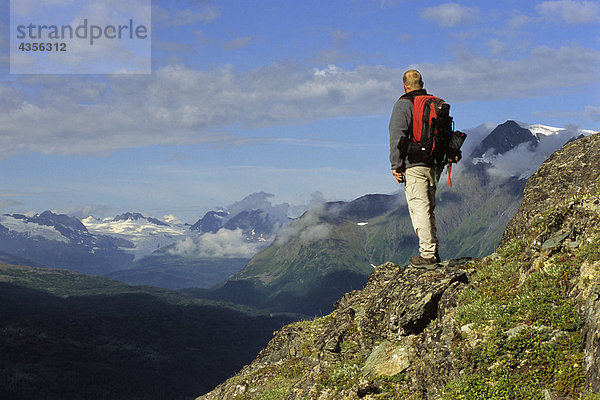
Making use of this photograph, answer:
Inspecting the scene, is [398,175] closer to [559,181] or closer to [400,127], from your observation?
[400,127]

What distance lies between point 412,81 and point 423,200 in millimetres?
3831

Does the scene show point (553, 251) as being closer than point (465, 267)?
Yes

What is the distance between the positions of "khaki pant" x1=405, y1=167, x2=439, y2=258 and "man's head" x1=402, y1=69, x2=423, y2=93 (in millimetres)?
2605

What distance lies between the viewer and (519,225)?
Answer: 68.0 ft

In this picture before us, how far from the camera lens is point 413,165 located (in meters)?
16.0

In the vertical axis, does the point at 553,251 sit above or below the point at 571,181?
below

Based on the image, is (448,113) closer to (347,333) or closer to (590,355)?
(590,355)

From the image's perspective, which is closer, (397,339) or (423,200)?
(423,200)

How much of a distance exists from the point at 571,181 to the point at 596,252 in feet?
33.4

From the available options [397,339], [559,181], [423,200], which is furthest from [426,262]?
[559,181]

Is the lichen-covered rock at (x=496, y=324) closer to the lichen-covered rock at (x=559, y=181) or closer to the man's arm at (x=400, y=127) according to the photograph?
the lichen-covered rock at (x=559, y=181)

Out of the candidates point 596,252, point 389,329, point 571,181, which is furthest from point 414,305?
point 571,181

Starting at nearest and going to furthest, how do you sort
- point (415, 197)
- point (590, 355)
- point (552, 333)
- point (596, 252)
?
point (590, 355) → point (552, 333) → point (596, 252) → point (415, 197)

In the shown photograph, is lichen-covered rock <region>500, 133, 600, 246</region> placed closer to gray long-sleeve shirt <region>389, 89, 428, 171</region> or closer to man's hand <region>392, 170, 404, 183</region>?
man's hand <region>392, 170, 404, 183</region>
